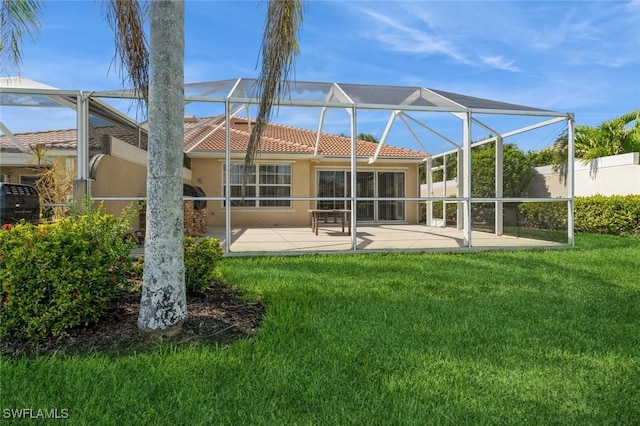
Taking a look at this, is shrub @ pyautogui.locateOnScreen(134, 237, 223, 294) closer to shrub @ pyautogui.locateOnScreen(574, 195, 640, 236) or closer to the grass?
the grass

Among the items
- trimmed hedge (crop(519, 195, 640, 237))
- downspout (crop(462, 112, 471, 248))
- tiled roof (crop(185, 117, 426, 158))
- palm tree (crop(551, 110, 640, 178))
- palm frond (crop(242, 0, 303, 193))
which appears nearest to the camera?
palm frond (crop(242, 0, 303, 193))

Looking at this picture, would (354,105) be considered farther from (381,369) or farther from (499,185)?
(381,369)

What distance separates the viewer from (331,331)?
3.51 m

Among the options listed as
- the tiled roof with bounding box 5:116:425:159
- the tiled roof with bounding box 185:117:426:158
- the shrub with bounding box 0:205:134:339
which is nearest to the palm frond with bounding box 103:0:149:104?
the shrub with bounding box 0:205:134:339

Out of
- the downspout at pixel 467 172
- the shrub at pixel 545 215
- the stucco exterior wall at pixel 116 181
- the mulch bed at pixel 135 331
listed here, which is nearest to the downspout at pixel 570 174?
the shrub at pixel 545 215

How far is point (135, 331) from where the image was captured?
11.2 ft

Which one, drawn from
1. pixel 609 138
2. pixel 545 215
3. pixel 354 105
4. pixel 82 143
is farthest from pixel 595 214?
pixel 82 143

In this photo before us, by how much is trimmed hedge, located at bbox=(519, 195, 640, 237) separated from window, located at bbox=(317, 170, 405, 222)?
644 centimetres

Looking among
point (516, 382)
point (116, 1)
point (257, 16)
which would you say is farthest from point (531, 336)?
point (116, 1)

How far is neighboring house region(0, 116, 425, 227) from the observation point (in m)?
13.1

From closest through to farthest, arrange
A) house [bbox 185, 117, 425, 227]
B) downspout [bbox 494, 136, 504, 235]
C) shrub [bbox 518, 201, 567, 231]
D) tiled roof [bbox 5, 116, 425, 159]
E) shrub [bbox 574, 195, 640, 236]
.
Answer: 1. shrub [bbox 518, 201, 567, 231]
2. downspout [bbox 494, 136, 504, 235]
3. shrub [bbox 574, 195, 640, 236]
4. tiled roof [bbox 5, 116, 425, 159]
5. house [bbox 185, 117, 425, 227]

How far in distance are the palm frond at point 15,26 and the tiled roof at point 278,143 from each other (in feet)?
28.1

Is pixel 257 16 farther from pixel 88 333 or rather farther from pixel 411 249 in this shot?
pixel 411 249

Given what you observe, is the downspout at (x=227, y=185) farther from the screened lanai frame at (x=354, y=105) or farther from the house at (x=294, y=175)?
the house at (x=294, y=175)
